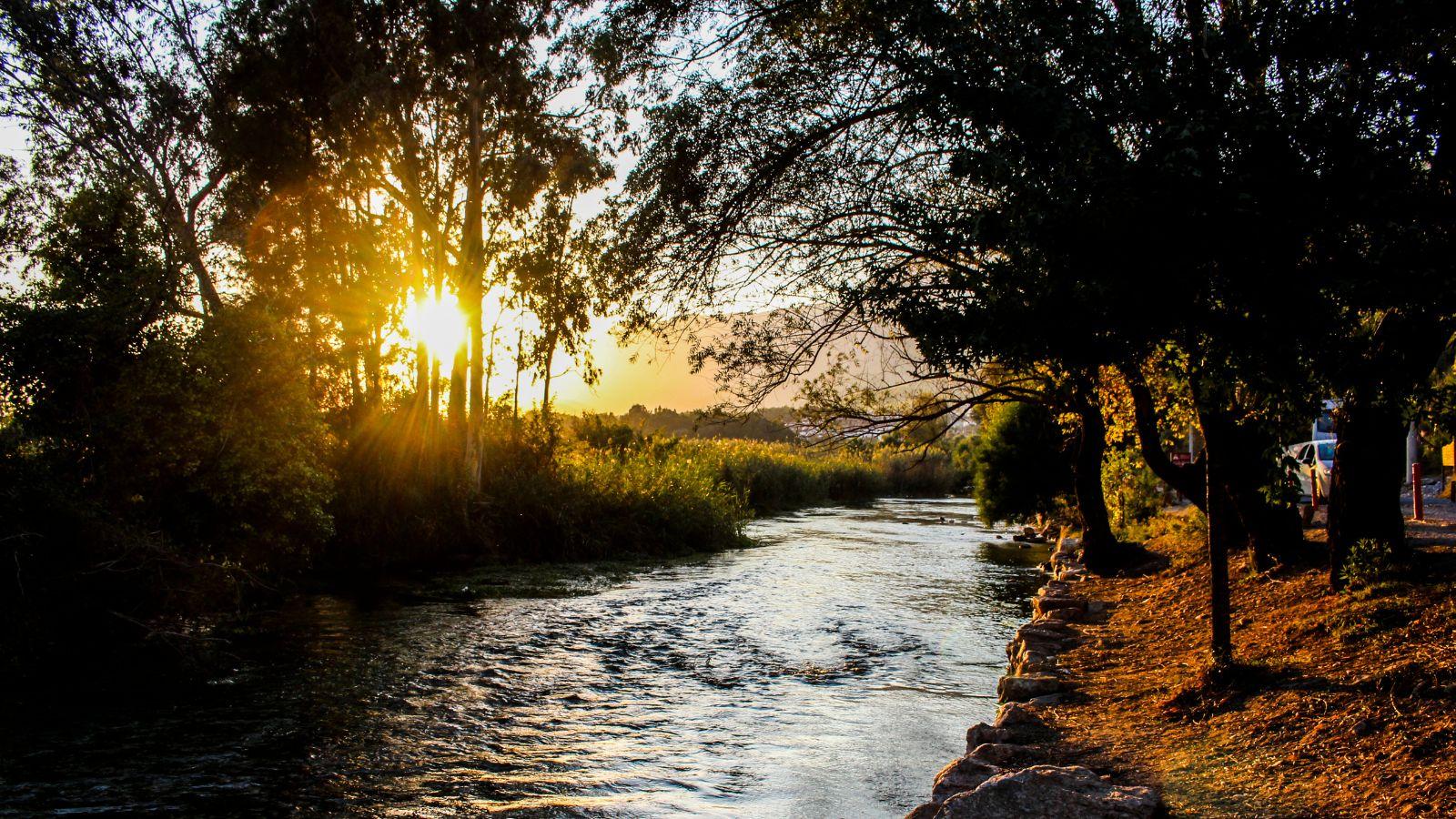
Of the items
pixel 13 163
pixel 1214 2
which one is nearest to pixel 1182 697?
pixel 1214 2

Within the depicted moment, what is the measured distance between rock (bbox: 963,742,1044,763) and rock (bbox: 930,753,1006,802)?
50 millimetres

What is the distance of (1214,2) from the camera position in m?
7.09

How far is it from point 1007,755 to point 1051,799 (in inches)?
55.0

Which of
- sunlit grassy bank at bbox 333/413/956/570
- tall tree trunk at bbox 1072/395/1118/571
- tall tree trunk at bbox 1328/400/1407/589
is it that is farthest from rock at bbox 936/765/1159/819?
tall tree trunk at bbox 1072/395/1118/571

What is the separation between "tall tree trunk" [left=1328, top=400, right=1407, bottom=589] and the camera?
818 centimetres

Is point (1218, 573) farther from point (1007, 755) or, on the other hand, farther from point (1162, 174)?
point (1162, 174)

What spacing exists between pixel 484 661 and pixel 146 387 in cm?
487

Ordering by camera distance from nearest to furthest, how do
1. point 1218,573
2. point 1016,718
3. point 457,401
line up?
point 1016,718, point 1218,573, point 457,401

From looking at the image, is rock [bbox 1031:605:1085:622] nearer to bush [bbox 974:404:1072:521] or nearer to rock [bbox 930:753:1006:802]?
rock [bbox 930:753:1006:802]

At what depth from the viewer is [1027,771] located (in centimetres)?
→ 471

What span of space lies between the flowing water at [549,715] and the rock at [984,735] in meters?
0.44

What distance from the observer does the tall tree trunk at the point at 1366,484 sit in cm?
818

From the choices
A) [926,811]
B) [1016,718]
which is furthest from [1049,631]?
[926,811]

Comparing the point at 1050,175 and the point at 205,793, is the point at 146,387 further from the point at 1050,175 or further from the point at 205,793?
the point at 1050,175
